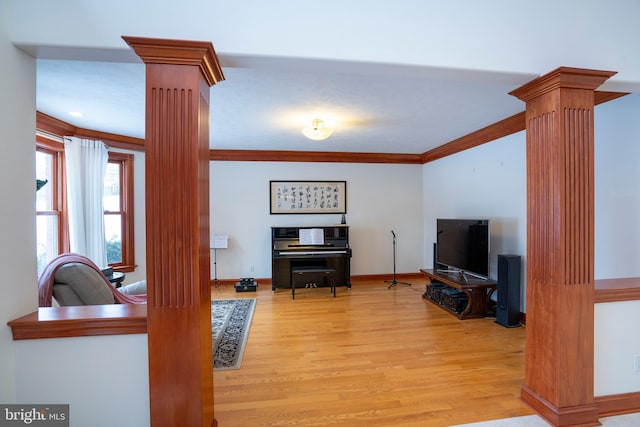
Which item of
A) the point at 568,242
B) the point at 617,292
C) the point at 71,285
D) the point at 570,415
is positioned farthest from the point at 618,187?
the point at 71,285

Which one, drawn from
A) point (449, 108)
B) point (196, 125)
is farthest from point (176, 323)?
point (449, 108)

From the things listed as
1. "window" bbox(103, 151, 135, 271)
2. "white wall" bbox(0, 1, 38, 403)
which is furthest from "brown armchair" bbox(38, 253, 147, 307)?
"window" bbox(103, 151, 135, 271)

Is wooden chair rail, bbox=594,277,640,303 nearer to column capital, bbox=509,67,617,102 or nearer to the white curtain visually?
column capital, bbox=509,67,617,102

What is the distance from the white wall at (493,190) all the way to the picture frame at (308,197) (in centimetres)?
176

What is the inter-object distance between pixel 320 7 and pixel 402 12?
0.46 metres

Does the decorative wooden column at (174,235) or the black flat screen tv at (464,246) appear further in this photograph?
the black flat screen tv at (464,246)

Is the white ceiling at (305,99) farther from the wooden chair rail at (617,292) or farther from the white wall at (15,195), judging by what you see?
the wooden chair rail at (617,292)

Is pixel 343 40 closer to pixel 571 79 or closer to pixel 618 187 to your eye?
pixel 571 79

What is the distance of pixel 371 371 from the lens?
2.40m

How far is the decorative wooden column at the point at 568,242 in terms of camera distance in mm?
1743

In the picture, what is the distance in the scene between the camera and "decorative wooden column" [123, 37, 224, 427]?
138cm

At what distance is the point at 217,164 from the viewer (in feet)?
17.0

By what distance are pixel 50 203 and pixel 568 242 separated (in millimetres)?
5133

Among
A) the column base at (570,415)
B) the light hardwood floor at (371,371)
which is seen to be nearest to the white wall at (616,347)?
the column base at (570,415)
